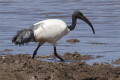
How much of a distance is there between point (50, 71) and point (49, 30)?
2.59m

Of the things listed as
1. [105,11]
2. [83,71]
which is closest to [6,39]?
[83,71]

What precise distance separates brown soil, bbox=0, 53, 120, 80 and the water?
1898mm

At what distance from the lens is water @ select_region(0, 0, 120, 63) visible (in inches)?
486

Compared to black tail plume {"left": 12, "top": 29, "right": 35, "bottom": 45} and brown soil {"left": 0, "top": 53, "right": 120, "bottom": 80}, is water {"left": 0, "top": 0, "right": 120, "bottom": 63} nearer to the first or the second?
black tail plume {"left": 12, "top": 29, "right": 35, "bottom": 45}

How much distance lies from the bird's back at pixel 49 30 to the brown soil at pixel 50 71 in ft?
5.31

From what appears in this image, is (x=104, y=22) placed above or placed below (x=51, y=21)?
below

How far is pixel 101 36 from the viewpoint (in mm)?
14094

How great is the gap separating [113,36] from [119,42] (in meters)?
0.90

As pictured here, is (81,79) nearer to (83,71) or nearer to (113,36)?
(83,71)

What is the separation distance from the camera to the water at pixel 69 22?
40.5 feet

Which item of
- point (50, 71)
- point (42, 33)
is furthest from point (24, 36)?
point (50, 71)

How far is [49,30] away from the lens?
1093 cm

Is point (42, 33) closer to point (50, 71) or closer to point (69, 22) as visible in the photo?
point (50, 71)

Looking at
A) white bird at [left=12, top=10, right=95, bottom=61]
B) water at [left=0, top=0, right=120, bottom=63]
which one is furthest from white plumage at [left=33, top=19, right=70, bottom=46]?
water at [left=0, top=0, right=120, bottom=63]
